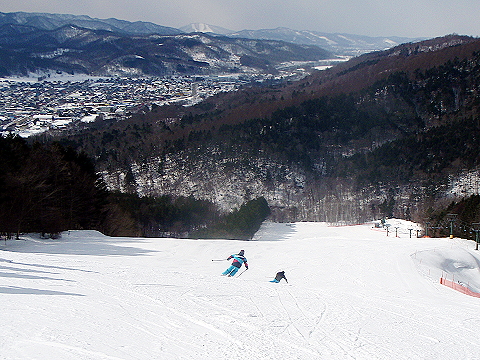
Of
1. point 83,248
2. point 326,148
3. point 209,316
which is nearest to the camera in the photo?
point 209,316

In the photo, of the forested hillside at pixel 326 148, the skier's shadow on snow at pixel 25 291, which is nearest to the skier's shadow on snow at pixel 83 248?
the skier's shadow on snow at pixel 25 291

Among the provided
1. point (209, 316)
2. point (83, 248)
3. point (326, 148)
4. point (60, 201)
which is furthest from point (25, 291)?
point (326, 148)

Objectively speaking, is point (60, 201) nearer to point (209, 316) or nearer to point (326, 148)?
point (209, 316)

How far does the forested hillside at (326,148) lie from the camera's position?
307 ft

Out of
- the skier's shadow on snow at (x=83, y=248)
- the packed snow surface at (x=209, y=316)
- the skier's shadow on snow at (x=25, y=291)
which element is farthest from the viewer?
the skier's shadow on snow at (x=83, y=248)

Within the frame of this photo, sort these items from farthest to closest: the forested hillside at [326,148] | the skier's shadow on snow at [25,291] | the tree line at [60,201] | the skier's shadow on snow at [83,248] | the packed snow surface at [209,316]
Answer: the forested hillside at [326,148], the tree line at [60,201], the skier's shadow on snow at [83,248], the skier's shadow on snow at [25,291], the packed snow surface at [209,316]

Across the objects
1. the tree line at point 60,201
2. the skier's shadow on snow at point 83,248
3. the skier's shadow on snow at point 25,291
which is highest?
the tree line at point 60,201

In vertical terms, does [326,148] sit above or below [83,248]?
above

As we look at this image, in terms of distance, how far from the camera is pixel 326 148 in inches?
Answer: 4823

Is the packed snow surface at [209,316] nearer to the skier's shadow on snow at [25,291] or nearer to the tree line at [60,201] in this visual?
the skier's shadow on snow at [25,291]

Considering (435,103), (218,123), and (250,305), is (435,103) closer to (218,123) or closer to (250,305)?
(218,123)

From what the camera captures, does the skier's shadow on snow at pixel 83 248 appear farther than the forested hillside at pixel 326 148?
No

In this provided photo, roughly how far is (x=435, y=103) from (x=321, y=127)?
36.6 meters

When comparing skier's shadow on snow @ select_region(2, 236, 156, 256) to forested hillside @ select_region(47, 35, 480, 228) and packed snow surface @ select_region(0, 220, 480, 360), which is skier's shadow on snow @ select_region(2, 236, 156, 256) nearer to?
packed snow surface @ select_region(0, 220, 480, 360)
